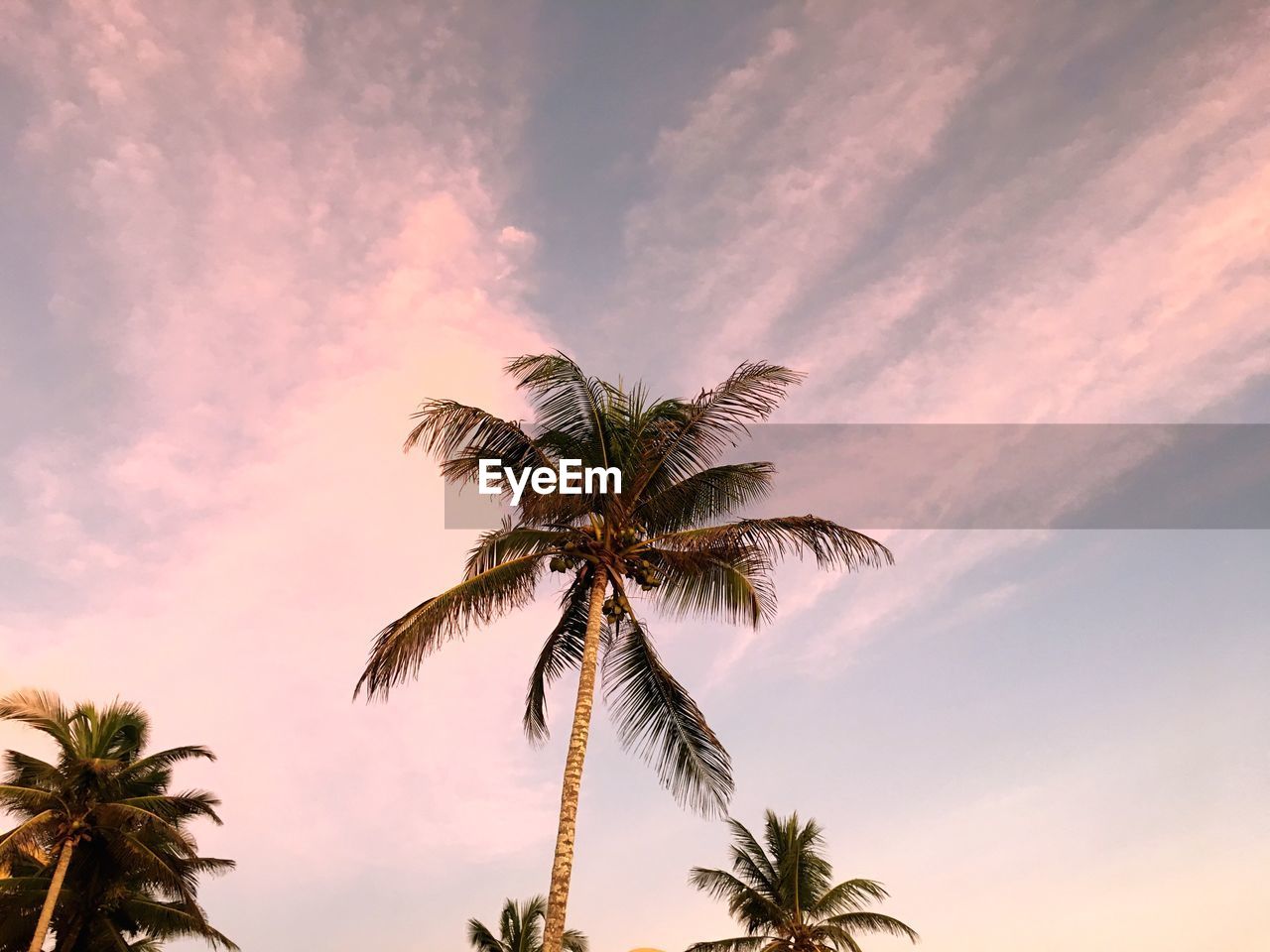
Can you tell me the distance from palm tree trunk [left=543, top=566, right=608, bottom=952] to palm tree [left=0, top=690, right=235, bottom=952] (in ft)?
49.3

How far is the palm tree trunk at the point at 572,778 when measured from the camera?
34.9 feet

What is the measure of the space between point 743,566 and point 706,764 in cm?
335

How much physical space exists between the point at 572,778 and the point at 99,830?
17741 millimetres

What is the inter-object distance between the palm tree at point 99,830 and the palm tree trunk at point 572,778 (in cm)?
1504

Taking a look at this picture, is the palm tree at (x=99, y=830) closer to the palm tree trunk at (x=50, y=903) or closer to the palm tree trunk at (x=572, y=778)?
the palm tree trunk at (x=50, y=903)

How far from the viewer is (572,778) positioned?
1171 cm

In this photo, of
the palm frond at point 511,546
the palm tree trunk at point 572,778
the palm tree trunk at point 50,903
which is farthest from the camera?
the palm tree trunk at point 50,903

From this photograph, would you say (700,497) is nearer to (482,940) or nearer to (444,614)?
(444,614)

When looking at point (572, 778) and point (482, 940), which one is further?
point (482, 940)

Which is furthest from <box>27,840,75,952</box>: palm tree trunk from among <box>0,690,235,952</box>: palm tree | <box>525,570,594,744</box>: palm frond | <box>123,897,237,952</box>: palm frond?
<box>525,570,594,744</box>: palm frond

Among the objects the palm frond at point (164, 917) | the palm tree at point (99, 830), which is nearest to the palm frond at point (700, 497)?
the palm tree at point (99, 830)

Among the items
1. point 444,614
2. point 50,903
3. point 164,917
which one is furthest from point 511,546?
point 164,917

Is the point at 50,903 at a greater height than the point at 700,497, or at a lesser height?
lesser

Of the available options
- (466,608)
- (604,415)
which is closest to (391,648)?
(466,608)
